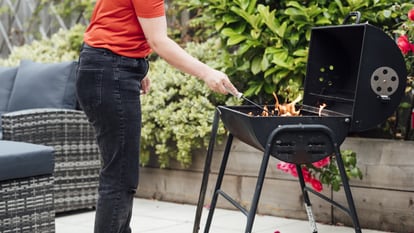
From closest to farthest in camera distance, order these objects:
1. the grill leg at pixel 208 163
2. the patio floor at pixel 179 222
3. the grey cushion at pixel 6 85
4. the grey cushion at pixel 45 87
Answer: the grill leg at pixel 208 163, the patio floor at pixel 179 222, the grey cushion at pixel 45 87, the grey cushion at pixel 6 85

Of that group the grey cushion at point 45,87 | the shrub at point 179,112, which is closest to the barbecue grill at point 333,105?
the shrub at point 179,112

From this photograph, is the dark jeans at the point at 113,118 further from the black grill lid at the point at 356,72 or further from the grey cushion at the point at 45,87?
the grey cushion at the point at 45,87

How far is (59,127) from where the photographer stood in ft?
14.5

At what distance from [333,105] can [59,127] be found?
185 cm

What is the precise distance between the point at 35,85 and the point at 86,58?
217 cm

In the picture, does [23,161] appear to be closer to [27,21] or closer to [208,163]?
[208,163]

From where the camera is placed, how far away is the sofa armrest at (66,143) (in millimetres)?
4266

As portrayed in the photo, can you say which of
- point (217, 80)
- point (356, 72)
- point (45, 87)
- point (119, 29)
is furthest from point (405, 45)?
→ point (45, 87)

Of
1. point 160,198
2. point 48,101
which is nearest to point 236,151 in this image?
point 160,198

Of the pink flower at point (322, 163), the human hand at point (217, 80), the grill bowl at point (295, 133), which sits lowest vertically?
the pink flower at point (322, 163)

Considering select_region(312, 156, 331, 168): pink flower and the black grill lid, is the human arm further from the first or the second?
select_region(312, 156, 331, 168): pink flower

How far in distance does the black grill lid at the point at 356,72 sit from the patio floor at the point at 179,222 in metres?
0.89

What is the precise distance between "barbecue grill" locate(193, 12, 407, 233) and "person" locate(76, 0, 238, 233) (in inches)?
9.5

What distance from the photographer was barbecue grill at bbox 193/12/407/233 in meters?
2.66
